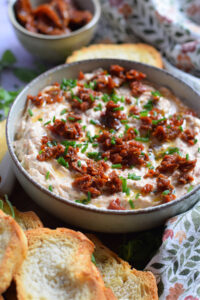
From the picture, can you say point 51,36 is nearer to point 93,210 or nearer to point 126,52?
point 126,52

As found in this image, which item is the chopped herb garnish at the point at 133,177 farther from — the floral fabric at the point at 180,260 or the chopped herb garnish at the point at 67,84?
the chopped herb garnish at the point at 67,84

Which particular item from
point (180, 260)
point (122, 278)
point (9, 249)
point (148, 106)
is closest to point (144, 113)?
point (148, 106)

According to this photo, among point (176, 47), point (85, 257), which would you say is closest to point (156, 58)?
point (176, 47)

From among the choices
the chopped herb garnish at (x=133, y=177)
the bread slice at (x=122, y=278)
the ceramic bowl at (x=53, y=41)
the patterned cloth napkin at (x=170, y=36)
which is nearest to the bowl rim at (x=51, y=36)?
the ceramic bowl at (x=53, y=41)

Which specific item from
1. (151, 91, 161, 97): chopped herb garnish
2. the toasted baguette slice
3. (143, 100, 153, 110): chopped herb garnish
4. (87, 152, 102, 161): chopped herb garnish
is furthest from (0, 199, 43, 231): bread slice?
(151, 91, 161, 97): chopped herb garnish

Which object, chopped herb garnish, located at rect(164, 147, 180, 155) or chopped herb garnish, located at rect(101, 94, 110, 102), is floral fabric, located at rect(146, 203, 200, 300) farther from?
chopped herb garnish, located at rect(101, 94, 110, 102)

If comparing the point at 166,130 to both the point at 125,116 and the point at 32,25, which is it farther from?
the point at 32,25

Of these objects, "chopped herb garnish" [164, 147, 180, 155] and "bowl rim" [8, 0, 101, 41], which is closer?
"chopped herb garnish" [164, 147, 180, 155]
